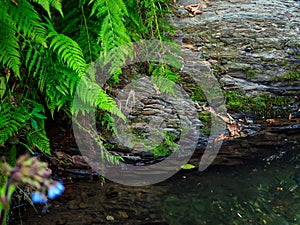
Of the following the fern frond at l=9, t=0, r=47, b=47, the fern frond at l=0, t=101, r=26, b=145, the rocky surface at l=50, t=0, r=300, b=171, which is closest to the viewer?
the fern frond at l=9, t=0, r=47, b=47

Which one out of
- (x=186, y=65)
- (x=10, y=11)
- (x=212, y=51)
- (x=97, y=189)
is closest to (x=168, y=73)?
(x=186, y=65)

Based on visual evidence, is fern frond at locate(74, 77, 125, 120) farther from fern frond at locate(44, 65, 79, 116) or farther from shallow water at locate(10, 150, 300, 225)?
shallow water at locate(10, 150, 300, 225)

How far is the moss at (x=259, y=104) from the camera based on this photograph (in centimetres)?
332

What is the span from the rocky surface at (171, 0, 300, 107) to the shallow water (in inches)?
34.7

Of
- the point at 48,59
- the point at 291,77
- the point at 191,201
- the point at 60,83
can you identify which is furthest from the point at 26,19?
the point at 291,77

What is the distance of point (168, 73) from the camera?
2938 mm

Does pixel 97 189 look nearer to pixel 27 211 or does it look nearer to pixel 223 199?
pixel 27 211

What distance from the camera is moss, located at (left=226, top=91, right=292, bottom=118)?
3320mm

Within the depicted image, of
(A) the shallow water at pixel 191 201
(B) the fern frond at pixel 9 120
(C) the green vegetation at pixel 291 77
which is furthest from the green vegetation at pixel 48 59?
(C) the green vegetation at pixel 291 77

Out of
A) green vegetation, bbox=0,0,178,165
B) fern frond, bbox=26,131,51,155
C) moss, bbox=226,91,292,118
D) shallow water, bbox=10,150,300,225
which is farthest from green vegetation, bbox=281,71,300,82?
fern frond, bbox=26,131,51,155

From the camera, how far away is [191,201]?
2.56 metres

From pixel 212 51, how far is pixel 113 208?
1785mm

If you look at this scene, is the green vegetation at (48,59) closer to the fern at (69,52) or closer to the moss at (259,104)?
the fern at (69,52)

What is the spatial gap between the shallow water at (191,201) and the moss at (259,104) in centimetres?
61
